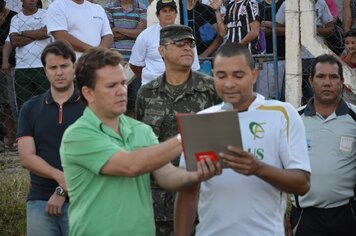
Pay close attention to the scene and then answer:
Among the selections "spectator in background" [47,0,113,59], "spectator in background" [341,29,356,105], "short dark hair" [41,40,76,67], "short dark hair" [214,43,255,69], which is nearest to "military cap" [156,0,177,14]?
"spectator in background" [47,0,113,59]

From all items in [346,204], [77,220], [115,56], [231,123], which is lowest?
[346,204]

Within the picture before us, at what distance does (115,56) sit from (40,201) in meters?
2.07

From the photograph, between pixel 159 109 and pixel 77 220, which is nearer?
pixel 77 220

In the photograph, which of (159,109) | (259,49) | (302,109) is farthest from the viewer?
(259,49)

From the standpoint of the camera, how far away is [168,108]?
629 centimetres

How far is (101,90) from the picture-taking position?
456 centimetres

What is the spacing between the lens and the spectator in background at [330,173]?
6543 mm

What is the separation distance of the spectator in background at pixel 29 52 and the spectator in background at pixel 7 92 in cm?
15

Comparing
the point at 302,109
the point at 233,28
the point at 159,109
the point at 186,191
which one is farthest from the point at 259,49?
the point at 186,191

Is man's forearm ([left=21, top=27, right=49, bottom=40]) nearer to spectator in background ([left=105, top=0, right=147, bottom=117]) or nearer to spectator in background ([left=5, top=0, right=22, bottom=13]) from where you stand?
spectator in background ([left=105, top=0, right=147, bottom=117])

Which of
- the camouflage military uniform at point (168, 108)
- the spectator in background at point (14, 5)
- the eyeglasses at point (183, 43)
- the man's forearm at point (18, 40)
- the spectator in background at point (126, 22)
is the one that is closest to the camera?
the camouflage military uniform at point (168, 108)

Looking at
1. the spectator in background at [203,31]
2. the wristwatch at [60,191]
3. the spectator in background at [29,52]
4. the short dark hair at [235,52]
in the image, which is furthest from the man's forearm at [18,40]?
the short dark hair at [235,52]

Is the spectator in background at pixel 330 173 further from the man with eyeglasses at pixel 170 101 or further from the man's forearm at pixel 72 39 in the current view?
the man's forearm at pixel 72 39

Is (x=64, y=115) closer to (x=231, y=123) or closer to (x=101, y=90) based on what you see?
(x=101, y=90)
